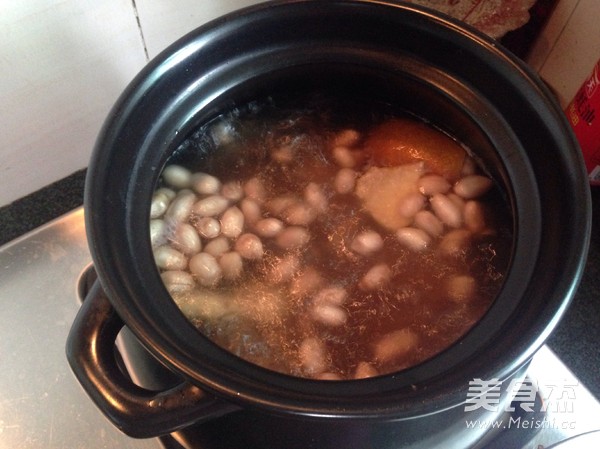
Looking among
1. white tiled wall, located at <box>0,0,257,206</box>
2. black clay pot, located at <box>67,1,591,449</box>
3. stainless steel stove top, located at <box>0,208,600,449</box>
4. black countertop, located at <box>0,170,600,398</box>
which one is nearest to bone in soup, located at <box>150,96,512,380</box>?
black clay pot, located at <box>67,1,591,449</box>

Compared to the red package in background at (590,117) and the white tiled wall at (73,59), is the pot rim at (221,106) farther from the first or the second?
the red package in background at (590,117)

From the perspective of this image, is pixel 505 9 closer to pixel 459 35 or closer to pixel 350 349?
pixel 459 35

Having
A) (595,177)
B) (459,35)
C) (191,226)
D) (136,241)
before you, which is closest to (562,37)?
(595,177)

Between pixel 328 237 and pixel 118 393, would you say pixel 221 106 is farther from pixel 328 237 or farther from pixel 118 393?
pixel 118 393

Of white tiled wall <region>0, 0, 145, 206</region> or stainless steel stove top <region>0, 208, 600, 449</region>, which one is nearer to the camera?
stainless steel stove top <region>0, 208, 600, 449</region>

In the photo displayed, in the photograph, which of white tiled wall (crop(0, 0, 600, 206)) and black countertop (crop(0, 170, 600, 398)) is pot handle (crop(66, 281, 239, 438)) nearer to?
white tiled wall (crop(0, 0, 600, 206))
